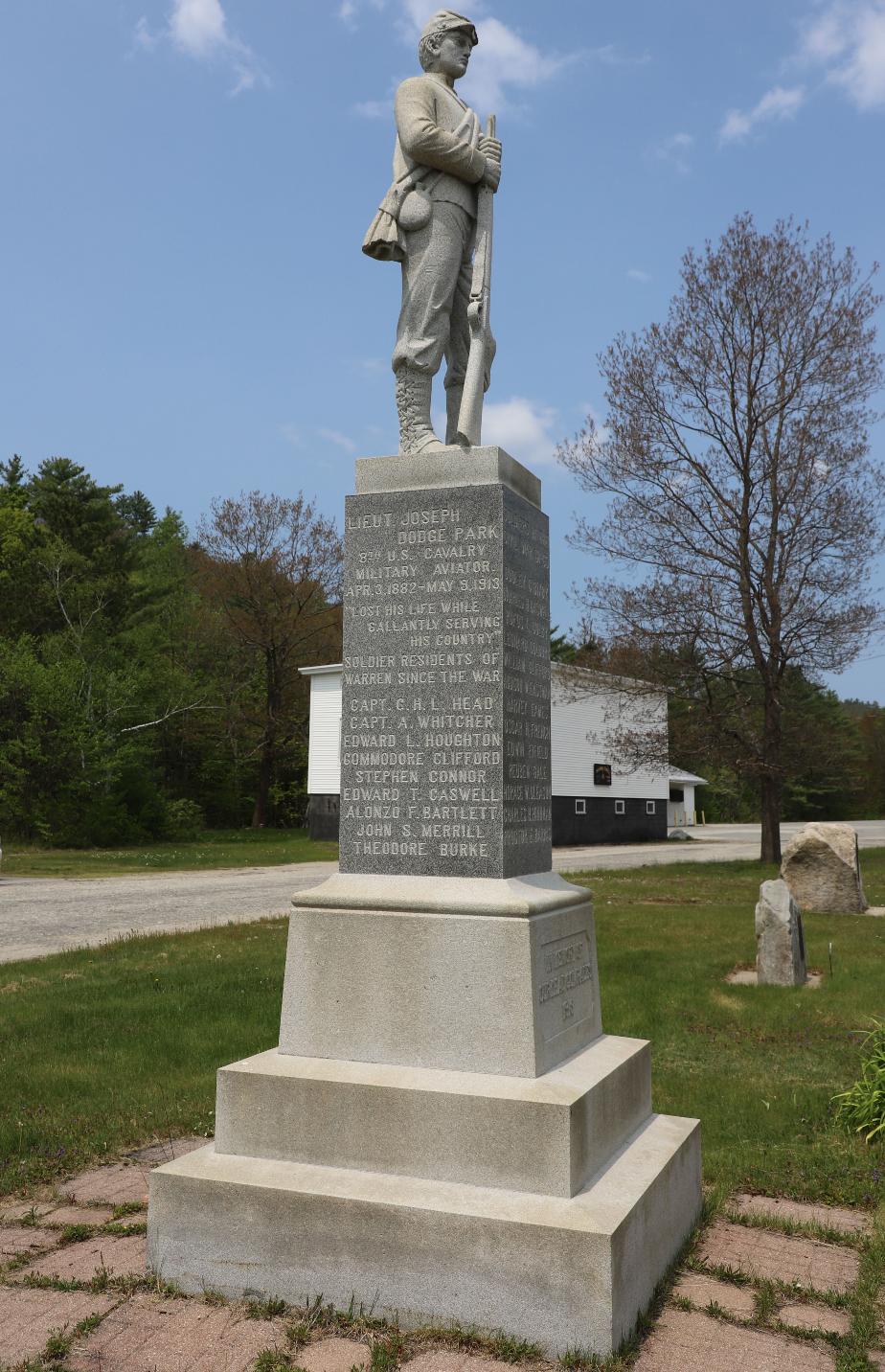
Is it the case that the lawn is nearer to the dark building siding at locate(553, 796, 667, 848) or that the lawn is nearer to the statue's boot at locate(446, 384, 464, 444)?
the statue's boot at locate(446, 384, 464, 444)

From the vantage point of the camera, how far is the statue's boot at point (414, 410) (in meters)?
5.20

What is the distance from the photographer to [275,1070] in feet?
14.3

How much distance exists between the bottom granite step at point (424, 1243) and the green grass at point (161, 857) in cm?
1985

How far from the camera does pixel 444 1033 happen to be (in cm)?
432

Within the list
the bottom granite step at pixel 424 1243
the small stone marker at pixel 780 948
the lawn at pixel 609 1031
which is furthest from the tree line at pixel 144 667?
the bottom granite step at pixel 424 1243

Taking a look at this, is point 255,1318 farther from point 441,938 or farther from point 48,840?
point 48,840

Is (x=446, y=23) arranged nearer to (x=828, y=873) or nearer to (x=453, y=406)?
(x=453, y=406)

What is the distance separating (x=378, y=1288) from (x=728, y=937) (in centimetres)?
1005

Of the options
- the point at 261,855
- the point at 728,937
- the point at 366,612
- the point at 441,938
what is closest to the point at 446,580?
the point at 366,612

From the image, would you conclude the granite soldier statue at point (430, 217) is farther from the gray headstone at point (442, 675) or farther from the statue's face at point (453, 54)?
the gray headstone at point (442, 675)

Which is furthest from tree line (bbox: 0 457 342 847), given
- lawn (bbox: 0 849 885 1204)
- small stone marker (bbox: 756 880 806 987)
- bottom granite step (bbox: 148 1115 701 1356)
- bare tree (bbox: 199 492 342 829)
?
bottom granite step (bbox: 148 1115 701 1356)

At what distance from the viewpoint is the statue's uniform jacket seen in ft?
17.2

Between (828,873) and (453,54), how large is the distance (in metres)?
13.0

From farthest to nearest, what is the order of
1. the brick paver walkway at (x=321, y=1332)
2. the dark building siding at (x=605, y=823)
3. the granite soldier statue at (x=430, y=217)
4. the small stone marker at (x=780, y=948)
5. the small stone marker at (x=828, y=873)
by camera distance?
the dark building siding at (x=605, y=823) < the small stone marker at (x=828, y=873) < the small stone marker at (x=780, y=948) < the granite soldier statue at (x=430, y=217) < the brick paver walkway at (x=321, y=1332)
